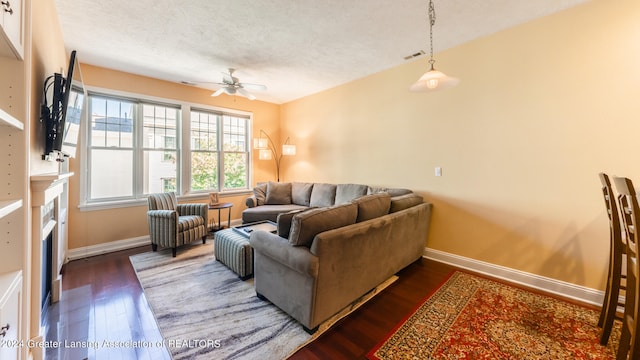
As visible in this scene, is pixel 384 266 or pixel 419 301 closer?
pixel 419 301

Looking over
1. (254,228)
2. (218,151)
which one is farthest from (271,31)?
(218,151)

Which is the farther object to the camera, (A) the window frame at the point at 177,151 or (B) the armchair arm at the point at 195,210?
(B) the armchair arm at the point at 195,210

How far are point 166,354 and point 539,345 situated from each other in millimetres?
2694

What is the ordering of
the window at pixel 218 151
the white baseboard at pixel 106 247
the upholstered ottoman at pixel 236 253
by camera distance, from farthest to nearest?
1. the window at pixel 218 151
2. the white baseboard at pixel 106 247
3. the upholstered ottoman at pixel 236 253

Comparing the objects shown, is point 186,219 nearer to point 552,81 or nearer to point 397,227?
point 397,227

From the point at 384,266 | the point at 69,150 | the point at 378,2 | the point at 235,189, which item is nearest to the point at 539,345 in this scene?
the point at 384,266

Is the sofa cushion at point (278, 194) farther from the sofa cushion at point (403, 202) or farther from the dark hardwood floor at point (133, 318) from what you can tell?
the sofa cushion at point (403, 202)

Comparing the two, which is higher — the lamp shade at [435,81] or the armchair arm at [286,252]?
the lamp shade at [435,81]

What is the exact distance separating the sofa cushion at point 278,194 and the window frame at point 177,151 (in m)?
0.70

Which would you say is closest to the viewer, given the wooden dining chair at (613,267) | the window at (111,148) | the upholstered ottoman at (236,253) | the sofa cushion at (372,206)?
the wooden dining chair at (613,267)

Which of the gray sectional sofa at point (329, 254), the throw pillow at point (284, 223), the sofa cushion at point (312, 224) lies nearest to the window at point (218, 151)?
the gray sectional sofa at point (329, 254)

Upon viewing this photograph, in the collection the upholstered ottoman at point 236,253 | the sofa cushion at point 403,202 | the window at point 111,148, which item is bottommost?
the upholstered ottoman at point 236,253

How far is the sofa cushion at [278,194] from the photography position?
479 cm

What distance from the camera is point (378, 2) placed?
7.23 ft
